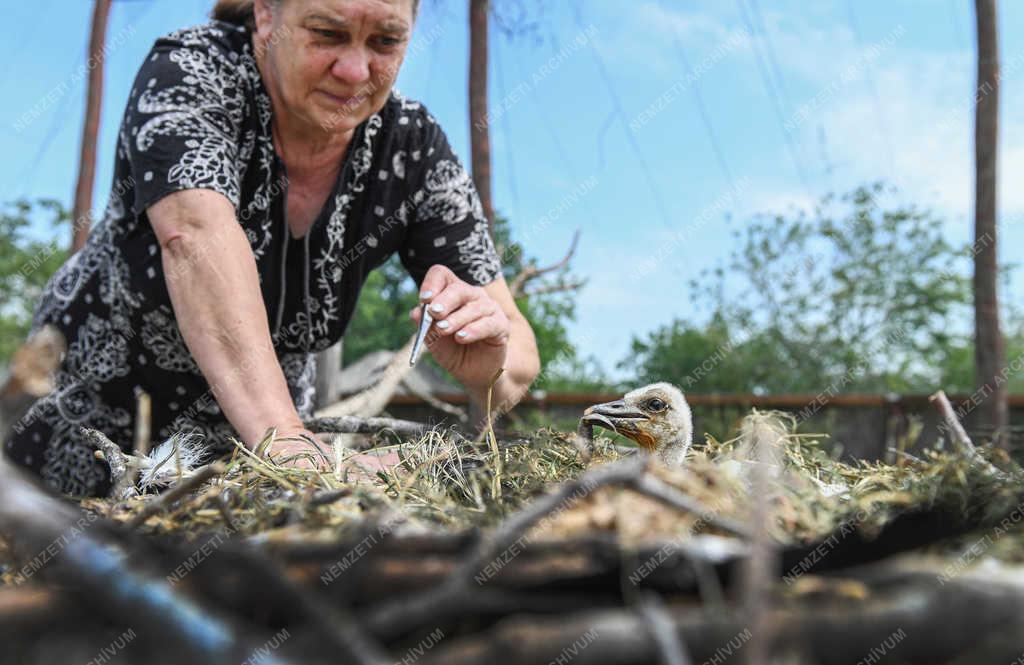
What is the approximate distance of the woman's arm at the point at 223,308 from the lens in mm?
1615

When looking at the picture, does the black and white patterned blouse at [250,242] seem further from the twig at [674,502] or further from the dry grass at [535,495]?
→ the twig at [674,502]

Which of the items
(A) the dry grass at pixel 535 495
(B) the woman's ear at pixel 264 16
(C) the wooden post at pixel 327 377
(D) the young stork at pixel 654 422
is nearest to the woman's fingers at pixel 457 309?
(D) the young stork at pixel 654 422

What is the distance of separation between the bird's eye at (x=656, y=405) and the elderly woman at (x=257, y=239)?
1.22 feet

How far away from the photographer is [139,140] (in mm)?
1820

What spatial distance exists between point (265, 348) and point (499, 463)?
72 centimetres

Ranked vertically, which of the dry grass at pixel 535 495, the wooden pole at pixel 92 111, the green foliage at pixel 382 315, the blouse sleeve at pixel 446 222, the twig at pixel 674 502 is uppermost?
the wooden pole at pixel 92 111

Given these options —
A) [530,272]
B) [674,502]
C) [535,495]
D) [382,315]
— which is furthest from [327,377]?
[382,315]

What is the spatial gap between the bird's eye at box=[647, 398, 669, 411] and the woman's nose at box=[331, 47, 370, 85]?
36.6 inches

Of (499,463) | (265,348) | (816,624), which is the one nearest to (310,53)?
(265,348)

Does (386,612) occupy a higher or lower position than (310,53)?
lower

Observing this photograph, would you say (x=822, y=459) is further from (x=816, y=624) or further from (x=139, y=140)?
(x=139, y=140)

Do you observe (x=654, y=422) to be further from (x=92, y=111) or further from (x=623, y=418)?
(x=92, y=111)

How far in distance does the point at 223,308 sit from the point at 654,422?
2.72ft

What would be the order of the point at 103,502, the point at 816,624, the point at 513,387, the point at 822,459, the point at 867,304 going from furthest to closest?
the point at 867,304 < the point at 513,387 < the point at 822,459 < the point at 103,502 < the point at 816,624
